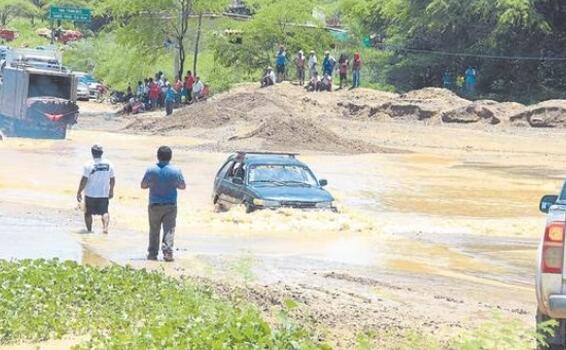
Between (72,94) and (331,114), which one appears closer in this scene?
(72,94)

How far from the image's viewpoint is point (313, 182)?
76.1 feet

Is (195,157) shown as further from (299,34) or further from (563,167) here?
(299,34)

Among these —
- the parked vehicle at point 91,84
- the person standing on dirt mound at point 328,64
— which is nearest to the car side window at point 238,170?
the person standing on dirt mound at point 328,64

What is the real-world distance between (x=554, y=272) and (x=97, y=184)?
1122cm

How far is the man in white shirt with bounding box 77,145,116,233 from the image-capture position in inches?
748

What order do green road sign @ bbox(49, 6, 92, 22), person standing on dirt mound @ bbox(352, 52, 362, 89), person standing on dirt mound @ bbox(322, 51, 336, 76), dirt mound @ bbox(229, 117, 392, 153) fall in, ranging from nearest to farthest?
dirt mound @ bbox(229, 117, 392, 153) < person standing on dirt mound @ bbox(322, 51, 336, 76) < person standing on dirt mound @ bbox(352, 52, 362, 89) < green road sign @ bbox(49, 6, 92, 22)

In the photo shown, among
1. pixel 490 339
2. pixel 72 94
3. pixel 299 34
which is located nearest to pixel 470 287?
pixel 490 339

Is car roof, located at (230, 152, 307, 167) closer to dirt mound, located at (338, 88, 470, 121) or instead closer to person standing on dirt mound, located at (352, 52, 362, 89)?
dirt mound, located at (338, 88, 470, 121)

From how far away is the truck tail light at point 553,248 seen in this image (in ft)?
29.2

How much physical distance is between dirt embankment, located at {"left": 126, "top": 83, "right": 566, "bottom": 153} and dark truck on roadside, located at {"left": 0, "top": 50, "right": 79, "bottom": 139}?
5399mm

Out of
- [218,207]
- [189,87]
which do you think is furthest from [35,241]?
[189,87]

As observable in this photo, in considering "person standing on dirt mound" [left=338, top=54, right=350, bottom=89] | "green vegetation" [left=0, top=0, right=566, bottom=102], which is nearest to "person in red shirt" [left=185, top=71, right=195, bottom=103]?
"green vegetation" [left=0, top=0, right=566, bottom=102]

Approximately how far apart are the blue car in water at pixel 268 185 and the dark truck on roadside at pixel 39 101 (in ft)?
69.2

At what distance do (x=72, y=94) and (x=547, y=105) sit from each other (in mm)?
18386
